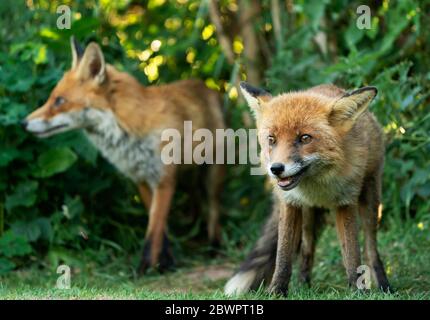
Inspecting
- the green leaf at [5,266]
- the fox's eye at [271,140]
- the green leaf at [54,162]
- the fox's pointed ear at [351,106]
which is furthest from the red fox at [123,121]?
the fox's pointed ear at [351,106]

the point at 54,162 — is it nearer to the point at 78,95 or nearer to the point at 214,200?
the point at 78,95

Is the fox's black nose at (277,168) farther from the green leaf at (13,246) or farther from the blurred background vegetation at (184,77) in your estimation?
the green leaf at (13,246)

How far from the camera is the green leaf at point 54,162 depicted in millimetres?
8023

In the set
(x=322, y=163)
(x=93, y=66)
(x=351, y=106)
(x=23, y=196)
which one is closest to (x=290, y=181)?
(x=322, y=163)

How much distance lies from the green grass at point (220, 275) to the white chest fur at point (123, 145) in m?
1.01

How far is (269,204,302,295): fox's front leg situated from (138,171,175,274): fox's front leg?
8.60ft

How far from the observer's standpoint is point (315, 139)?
5145mm

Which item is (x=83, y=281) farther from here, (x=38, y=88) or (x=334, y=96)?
(x=334, y=96)

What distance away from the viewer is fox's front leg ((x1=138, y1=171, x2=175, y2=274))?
8.02 meters

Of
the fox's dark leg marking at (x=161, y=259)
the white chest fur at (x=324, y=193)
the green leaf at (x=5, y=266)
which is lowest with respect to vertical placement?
the fox's dark leg marking at (x=161, y=259)

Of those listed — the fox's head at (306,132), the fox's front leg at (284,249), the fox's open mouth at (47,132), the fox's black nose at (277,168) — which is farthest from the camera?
the fox's open mouth at (47,132)

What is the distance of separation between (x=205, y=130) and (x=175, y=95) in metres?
0.50

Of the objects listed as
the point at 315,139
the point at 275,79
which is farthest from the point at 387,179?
the point at 315,139

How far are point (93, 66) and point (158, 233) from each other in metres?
1.81
